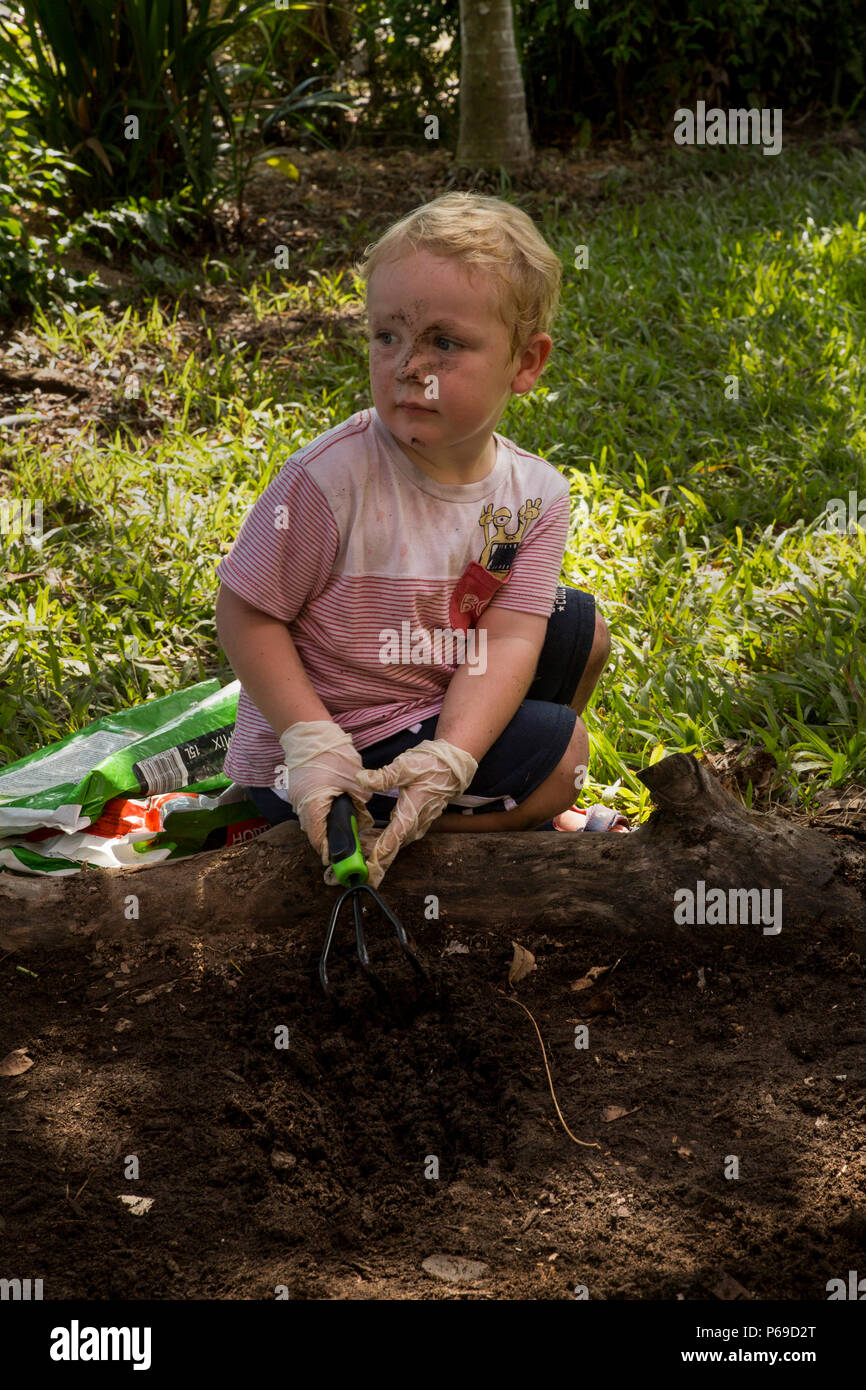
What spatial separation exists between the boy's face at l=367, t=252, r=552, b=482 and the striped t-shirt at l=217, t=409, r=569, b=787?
0.40 ft

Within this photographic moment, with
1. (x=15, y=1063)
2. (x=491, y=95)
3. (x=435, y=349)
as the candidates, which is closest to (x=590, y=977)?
(x=15, y=1063)

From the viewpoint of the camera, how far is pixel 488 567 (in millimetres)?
2340

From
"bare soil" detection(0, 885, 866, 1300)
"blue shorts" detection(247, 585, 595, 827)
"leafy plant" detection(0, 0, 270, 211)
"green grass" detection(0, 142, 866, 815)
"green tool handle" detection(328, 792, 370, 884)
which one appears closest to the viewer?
"bare soil" detection(0, 885, 866, 1300)

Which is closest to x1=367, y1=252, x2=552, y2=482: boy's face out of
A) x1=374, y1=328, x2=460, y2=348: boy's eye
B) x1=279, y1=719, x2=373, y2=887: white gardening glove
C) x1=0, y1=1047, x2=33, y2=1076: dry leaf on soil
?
x1=374, y1=328, x2=460, y2=348: boy's eye

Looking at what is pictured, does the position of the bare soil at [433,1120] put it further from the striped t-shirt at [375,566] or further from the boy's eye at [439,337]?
the boy's eye at [439,337]

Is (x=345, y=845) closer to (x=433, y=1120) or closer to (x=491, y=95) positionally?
(x=433, y=1120)

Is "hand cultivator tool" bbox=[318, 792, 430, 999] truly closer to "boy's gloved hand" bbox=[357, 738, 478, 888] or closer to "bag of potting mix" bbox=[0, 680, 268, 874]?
"boy's gloved hand" bbox=[357, 738, 478, 888]

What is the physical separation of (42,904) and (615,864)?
1.04 meters

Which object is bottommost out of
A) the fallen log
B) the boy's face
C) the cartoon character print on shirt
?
the fallen log

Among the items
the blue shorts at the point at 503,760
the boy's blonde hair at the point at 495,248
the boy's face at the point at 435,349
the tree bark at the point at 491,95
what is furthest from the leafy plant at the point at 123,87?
the blue shorts at the point at 503,760

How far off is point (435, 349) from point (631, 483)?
2.01 metres

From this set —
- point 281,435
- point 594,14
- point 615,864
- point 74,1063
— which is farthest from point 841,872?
point 594,14

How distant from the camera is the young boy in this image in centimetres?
208
